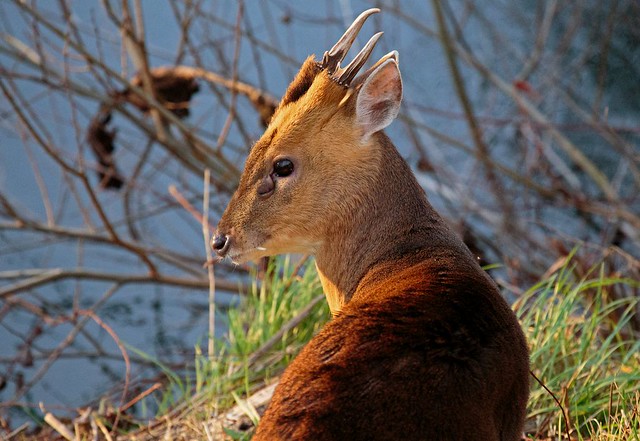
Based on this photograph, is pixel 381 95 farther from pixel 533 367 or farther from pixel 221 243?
pixel 533 367

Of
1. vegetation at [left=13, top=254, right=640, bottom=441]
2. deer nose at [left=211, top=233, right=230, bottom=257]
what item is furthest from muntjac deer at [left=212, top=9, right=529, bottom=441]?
vegetation at [left=13, top=254, right=640, bottom=441]

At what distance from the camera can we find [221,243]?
289cm

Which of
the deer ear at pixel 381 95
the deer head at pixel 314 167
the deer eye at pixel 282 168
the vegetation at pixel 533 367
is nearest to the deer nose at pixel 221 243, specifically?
the deer head at pixel 314 167

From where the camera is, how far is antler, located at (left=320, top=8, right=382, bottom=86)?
2752 millimetres

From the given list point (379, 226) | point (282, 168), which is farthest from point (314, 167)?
point (379, 226)

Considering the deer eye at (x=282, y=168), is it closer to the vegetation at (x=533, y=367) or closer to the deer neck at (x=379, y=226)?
the deer neck at (x=379, y=226)

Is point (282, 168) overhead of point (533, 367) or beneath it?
overhead

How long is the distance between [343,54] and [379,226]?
53 centimetres

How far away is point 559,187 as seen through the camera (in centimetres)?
697

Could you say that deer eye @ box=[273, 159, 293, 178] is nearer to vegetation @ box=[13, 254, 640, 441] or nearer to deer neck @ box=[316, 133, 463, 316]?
deer neck @ box=[316, 133, 463, 316]

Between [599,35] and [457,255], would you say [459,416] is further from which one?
[599,35]

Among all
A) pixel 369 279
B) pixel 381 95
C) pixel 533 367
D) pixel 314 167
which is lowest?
pixel 533 367

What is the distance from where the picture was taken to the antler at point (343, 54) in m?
2.75

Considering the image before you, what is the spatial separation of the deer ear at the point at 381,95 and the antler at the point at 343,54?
8cm
